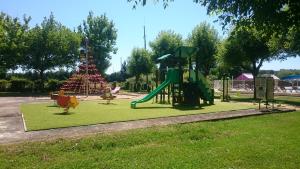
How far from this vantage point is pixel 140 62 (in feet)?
166

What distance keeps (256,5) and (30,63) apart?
41864mm

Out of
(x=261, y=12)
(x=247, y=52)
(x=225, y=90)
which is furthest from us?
(x=247, y=52)

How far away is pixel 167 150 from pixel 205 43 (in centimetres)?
3321

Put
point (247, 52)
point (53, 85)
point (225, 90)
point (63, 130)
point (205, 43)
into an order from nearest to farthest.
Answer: point (63, 130) < point (225, 90) < point (247, 52) < point (205, 43) < point (53, 85)

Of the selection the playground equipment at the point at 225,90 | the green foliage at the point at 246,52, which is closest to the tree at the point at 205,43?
the green foliage at the point at 246,52

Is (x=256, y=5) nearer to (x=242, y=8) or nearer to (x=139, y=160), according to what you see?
(x=242, y=8)

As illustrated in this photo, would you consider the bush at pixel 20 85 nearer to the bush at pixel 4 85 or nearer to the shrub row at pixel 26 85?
the shrub row at pixel 26 85

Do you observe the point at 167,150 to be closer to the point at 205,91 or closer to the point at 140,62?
the point at 205,91

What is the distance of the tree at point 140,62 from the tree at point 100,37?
29.5 ft

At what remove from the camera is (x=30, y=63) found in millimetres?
43469

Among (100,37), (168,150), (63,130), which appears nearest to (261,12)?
(168,150)

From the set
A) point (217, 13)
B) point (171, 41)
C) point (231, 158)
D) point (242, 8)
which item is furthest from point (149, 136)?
point (171, 41)

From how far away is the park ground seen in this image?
671 cm

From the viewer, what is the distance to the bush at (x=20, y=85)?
135ft
